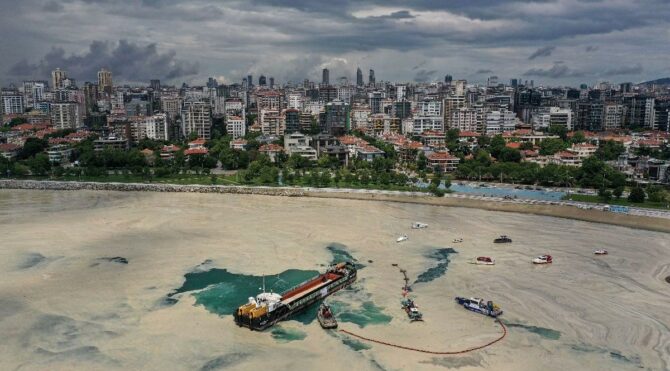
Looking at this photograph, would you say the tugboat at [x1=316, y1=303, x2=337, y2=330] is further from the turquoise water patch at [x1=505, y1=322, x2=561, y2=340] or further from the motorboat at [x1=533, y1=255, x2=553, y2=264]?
the motorboat at [x1=533, y1=255, x2=553, y2=264]

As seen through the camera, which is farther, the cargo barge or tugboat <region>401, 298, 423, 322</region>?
tugboat <region>401, 298, 423, 322</region>

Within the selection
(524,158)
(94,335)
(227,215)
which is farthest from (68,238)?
(524,158)

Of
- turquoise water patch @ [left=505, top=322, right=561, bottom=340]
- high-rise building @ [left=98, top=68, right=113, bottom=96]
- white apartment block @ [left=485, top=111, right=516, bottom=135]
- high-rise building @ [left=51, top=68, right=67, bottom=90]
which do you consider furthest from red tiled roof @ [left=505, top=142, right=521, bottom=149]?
high-rise building @ [left=51, top=68, right=67, bottom=90]

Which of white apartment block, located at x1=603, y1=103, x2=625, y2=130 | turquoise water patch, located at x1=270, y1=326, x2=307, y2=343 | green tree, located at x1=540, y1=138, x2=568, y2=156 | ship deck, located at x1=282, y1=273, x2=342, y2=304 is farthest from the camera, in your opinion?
white apartment block, located at x1=603, y1=103, x2=625, y2=130

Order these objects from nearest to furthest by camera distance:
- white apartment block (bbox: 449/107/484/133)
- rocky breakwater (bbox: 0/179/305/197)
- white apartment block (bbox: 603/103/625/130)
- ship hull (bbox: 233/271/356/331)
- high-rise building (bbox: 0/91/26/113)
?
1. ship hull (bbox: 233/271/356/331)
2. rocky breakwater (bbox: 0/179/305/197)
3. white apartment block (bbox: 449/107/484/133)
4. white apartment block (bbox: 603/103/625/130)
5. high-rise building (bbox: 0/91/26/113)

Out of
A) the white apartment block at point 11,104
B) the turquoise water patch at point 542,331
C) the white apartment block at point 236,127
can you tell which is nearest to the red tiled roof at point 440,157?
the white apartment block at point 236,127

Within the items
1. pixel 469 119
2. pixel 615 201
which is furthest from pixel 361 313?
pixel 469 119

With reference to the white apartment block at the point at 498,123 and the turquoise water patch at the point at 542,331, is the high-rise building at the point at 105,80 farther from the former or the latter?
the turquoise water patch at the point at 542,331

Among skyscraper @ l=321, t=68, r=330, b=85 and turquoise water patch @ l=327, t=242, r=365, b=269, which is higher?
skyscraper @ l=321, t=68, r=330, b=85
